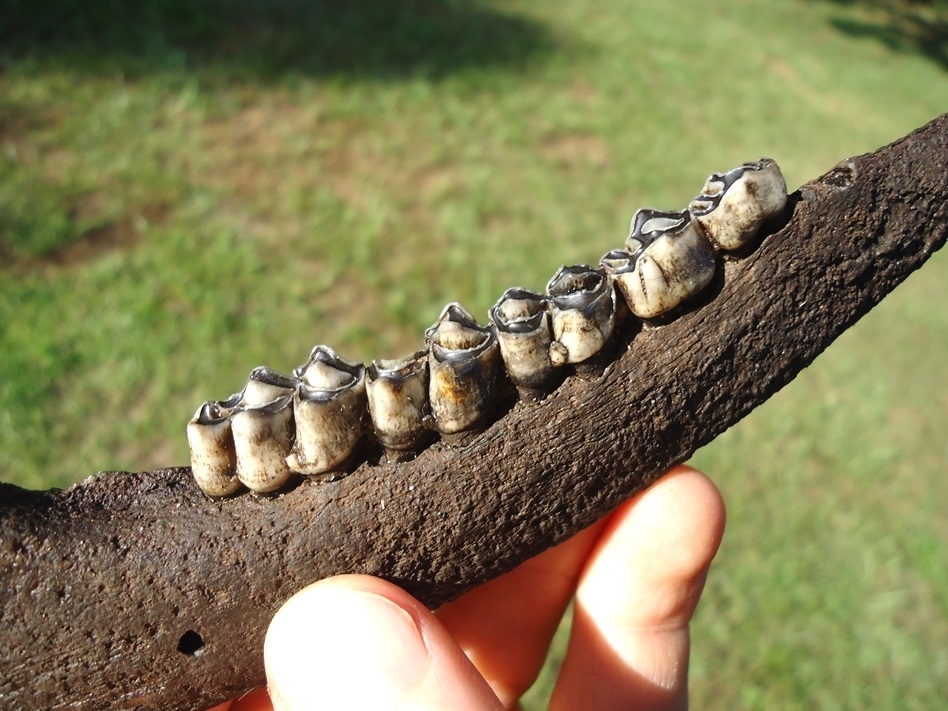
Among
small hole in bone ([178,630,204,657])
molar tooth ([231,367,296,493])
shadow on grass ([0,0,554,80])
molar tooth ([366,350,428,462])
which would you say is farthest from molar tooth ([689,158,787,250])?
shadow on grass ([0,0,554,80])

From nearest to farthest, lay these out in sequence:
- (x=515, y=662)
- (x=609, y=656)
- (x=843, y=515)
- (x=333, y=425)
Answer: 1. (x=333, y=425)
2. (x=609, y=656)
3. (x=515, y=662)
4. (x=843, y=515)

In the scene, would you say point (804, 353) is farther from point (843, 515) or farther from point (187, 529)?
point (843, 515)

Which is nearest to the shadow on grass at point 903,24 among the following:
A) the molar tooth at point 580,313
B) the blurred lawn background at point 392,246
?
the blurred lawn background at point 392,246

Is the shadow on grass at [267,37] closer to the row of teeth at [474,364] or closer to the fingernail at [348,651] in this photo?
the row of teeth at [474,364]

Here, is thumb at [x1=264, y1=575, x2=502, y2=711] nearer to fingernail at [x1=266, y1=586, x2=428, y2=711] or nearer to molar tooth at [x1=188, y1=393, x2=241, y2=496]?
fingernail at [x1=266, y1=586, x2=428, y2=711]

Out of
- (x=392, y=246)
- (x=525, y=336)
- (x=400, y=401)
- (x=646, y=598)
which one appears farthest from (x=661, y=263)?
(x=392, y=246)

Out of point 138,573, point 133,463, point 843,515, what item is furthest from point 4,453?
point 843,515
